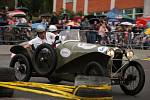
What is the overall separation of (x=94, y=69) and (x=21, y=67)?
8.20ft

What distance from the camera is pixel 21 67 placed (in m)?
11.4

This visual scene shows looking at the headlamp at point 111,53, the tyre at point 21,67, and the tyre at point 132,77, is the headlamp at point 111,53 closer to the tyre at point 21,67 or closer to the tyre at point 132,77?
the tyre at point 132,77

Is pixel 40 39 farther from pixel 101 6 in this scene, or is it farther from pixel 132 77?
pixel 101 6

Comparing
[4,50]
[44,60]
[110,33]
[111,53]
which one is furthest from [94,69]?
[110,33]

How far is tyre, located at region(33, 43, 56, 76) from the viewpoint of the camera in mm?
10375

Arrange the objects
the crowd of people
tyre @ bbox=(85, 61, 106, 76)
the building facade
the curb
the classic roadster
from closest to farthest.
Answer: tyre @ bbox=(85, 61, 106, 76) < the classic roadster < the curb < the crowd of people < the building facade

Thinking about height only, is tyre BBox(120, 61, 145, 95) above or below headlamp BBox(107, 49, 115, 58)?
below

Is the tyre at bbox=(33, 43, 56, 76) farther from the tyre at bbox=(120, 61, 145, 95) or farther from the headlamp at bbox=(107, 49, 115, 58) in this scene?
the tyre at bbox=(120, 61, 145, 95)

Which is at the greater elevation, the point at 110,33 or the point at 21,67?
the point at 21,67

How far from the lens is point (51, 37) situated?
38.7 ft

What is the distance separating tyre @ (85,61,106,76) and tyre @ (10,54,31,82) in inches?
76.0

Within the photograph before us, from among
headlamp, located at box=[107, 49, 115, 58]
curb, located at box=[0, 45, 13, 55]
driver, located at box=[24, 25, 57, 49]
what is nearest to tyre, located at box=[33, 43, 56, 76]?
driver, located at box=[24, 25, 57, 49]

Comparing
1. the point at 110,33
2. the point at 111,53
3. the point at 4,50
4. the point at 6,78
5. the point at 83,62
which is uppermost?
the point at 111,53

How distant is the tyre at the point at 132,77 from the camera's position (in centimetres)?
1000
